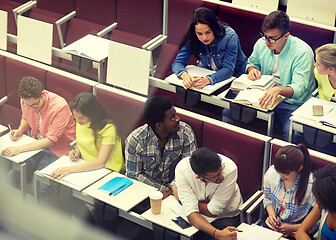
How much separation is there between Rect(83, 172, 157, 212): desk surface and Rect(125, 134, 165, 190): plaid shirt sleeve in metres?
0.02

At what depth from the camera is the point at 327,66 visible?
4.43 feet

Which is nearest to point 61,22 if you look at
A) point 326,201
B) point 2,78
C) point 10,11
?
point 10,11

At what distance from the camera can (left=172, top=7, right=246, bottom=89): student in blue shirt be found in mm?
1529

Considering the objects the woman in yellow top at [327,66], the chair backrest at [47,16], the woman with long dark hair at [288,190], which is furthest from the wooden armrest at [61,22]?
the woman with long dark hair at [288,190]

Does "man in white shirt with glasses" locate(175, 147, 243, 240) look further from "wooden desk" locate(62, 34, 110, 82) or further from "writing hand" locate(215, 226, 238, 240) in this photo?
"wooden desk" locate(62, 34, 110, 82)

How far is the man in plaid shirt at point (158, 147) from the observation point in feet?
4.24

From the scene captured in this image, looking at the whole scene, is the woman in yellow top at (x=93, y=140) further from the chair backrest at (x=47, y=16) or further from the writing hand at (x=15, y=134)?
the chair backrest at (x=47, y=16)

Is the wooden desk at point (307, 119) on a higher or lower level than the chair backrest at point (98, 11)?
lower

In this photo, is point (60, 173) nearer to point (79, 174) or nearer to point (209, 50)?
point (79, 174)

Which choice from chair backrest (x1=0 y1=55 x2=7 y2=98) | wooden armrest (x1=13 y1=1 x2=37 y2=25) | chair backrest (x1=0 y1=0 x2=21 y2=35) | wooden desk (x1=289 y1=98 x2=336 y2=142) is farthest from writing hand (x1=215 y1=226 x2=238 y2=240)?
wooden armrest (x1=13 y1=1 x2=37 y2=25)

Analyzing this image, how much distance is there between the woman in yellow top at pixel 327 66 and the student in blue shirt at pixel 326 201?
39 cm

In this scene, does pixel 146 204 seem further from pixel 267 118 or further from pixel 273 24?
pixel 273 24

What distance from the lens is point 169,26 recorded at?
199cm

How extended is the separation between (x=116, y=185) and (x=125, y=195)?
39 millimetres
